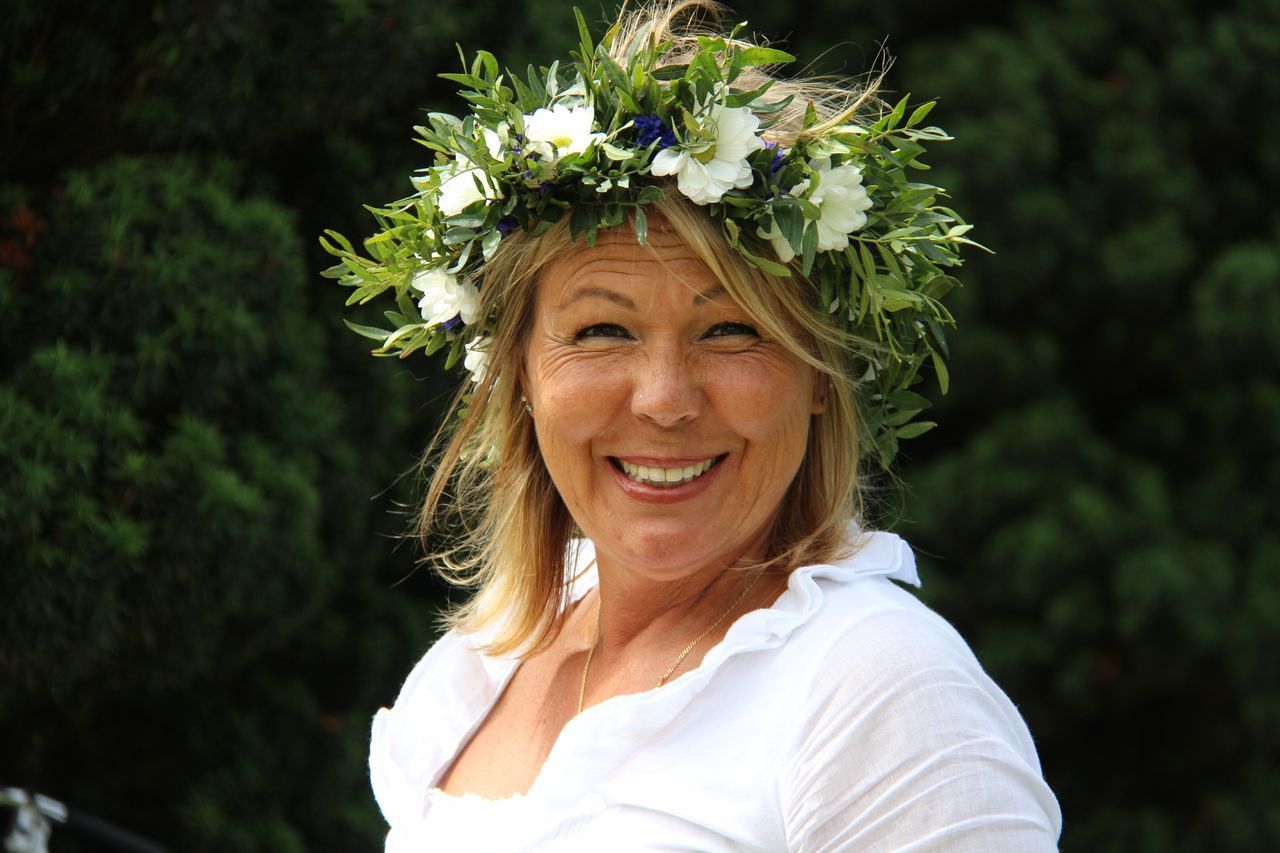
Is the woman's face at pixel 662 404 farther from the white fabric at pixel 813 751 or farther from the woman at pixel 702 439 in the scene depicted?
the white fabric at pixel 813 751

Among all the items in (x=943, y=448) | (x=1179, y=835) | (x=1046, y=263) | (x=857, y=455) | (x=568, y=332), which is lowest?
(x=1179, y=835)

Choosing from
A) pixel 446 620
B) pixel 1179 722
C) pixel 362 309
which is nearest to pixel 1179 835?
pixel 1179 722

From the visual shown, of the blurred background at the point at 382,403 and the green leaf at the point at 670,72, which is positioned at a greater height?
the green leaf at the point at 670,72

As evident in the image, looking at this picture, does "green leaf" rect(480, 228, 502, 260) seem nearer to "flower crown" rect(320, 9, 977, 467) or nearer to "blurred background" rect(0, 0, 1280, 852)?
"flower crown" rect(320, 9, 977, 467)

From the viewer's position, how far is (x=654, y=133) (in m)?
2.11

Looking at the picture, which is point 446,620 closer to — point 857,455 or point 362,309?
point 857,455

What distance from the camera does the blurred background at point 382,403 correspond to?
3.69 meters

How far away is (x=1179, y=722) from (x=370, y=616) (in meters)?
3.87

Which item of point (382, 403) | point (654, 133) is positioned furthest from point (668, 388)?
point (382, 403)

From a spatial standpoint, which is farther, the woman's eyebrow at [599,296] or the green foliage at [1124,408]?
the green foliage at [1124,408]

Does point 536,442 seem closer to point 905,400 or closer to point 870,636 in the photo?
point 905,400

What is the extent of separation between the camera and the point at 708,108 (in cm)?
211

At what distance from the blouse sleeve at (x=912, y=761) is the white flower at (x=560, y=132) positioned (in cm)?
79


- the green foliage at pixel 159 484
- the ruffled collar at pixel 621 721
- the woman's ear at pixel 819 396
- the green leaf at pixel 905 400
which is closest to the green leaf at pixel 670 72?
the woman's ear at pixel 819 396
